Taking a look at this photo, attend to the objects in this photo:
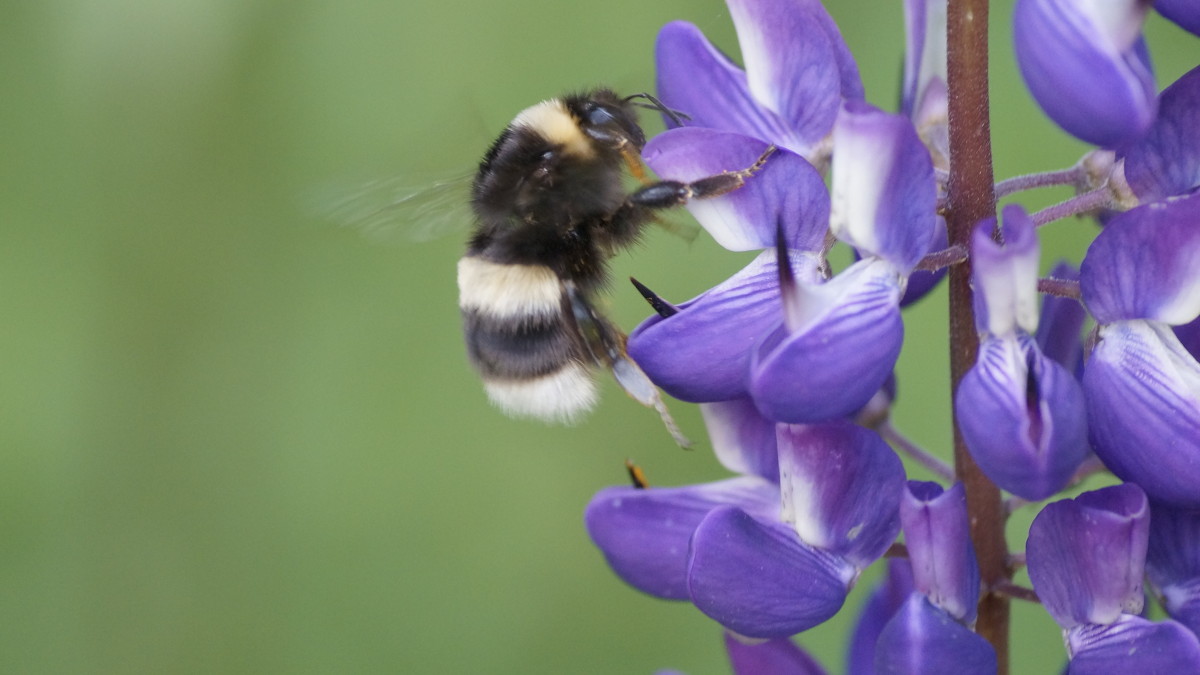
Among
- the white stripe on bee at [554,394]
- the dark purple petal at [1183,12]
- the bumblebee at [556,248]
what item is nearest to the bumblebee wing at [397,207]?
the bumblebee at [556,248]

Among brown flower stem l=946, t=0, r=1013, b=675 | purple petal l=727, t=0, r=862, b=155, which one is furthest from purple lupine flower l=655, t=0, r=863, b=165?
brown flower stem l=946, t=0, r=1013, b=675

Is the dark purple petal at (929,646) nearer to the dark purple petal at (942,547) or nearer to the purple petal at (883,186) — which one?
the dark purple petal at (942,547)

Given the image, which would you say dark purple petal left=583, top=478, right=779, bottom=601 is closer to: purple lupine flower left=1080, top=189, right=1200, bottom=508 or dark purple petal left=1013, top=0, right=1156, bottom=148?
purple lupine flower left=1080, top=189, right=1200, bottom=508

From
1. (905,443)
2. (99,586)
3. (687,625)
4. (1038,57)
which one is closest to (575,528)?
(687,625)

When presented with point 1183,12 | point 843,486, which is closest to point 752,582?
point 843,486

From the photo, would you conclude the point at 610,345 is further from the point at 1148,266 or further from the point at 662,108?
the point at 1148,266

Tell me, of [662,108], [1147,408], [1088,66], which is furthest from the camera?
[662,108]
